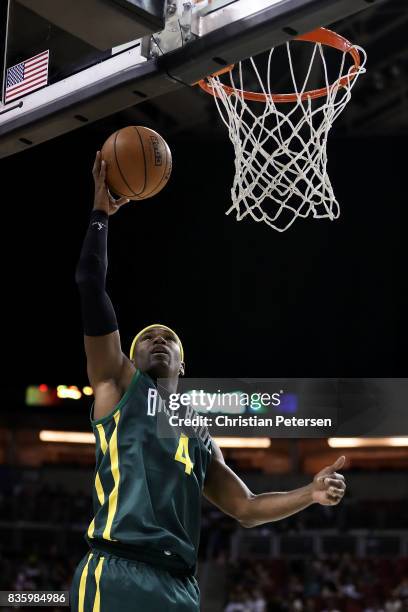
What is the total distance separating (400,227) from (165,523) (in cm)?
914

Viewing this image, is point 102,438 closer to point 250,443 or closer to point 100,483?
point 100,483

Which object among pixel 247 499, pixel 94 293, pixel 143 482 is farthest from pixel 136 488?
pixel 94 293

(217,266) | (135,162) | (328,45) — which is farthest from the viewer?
(217,266)

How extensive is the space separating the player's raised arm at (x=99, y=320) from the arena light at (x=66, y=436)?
14499 mm

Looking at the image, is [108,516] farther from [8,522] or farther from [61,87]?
[8,522]

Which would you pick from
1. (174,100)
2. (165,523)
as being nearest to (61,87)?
(165,523)

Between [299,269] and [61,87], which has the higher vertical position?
[299,269]

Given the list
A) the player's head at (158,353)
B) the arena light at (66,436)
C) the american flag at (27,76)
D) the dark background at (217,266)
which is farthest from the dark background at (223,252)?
the player's head at (158,353)

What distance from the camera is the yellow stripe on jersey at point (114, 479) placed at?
2.96 metres

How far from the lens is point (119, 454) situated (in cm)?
307

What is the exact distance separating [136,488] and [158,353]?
1.80ft

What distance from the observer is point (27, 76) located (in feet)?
12.3

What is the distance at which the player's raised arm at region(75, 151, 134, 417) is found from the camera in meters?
3.08

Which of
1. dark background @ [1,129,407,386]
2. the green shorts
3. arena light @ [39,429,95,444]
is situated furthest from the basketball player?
arena light @ [39,429,95,444]
